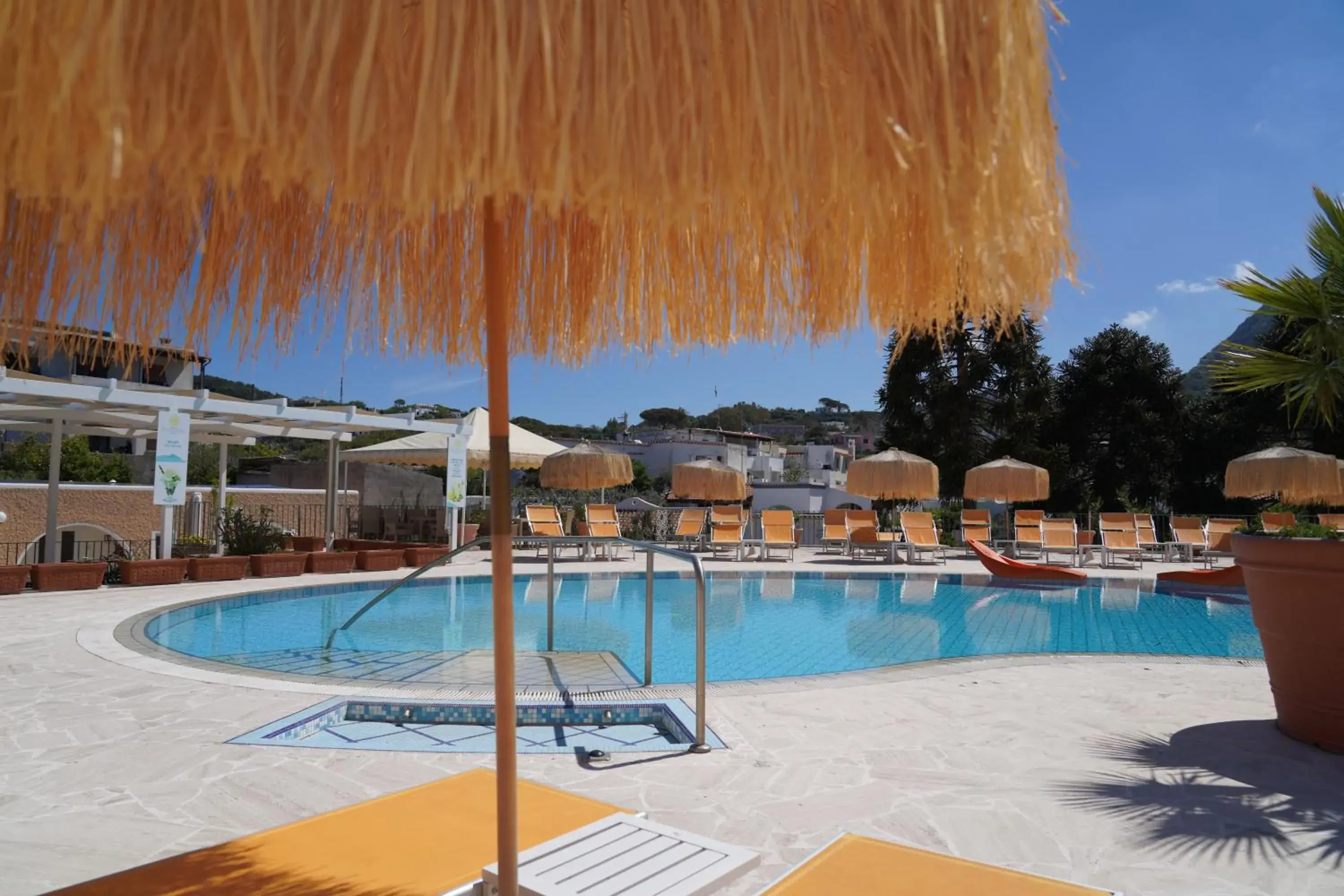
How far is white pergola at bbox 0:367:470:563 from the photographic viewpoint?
10.3 meters

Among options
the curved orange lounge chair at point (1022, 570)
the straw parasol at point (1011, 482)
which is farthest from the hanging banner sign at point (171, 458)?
the straw parasol at point (1011, 482)

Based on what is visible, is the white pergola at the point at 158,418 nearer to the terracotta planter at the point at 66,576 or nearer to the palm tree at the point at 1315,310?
the terracotta planter at the point at 66,576

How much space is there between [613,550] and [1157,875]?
1511 cm

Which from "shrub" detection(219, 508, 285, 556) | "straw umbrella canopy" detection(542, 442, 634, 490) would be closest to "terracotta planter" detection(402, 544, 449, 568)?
"shrub" detection(219, 508, 285, 556)

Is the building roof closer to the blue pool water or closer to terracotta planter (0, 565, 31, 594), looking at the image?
the blue pool water

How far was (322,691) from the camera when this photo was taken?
5137 mm

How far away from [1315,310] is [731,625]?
6.66 meters

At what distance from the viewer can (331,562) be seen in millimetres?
12930

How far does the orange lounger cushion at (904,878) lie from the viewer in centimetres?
218

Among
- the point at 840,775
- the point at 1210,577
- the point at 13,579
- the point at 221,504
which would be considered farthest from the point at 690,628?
the point at 221,504

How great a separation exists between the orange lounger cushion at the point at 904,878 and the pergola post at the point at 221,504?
1280 cm

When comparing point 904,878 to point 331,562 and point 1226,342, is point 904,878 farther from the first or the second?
point 331,562

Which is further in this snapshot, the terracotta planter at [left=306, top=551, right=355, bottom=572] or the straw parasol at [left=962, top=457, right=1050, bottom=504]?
the straw parasol at [left=962, top=457, right=1050, bottom=504]

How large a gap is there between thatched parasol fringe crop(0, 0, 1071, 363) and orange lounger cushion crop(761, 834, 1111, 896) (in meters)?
1.49
